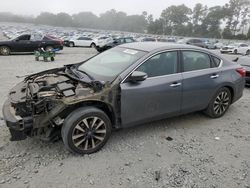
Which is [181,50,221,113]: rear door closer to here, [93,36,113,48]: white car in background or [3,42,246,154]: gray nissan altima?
[3,42,246,154]: gray nissan altima

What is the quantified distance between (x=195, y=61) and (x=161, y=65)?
31.2 inches

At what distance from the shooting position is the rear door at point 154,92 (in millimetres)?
3190

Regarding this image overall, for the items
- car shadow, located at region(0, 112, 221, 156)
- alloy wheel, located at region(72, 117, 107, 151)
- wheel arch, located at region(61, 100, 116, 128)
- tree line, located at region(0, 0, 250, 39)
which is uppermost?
tree line, located at region(0, 0, 250, 39)

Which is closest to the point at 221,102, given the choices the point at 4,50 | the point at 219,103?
the point at 219,103

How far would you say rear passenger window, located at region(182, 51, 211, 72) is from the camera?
377 cm

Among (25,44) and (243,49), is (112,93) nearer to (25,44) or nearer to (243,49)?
(25,44)

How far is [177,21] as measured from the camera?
3615 inches

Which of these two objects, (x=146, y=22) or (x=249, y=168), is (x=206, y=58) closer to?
(x=249, y=168)

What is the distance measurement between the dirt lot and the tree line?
66053 millimetres

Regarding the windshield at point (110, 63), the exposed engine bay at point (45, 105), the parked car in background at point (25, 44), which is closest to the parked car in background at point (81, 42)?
the parked car in background at point (25, 44)

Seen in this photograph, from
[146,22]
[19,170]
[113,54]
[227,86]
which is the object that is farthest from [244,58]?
[146,22]

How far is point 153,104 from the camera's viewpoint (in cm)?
342

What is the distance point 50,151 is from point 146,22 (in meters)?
114

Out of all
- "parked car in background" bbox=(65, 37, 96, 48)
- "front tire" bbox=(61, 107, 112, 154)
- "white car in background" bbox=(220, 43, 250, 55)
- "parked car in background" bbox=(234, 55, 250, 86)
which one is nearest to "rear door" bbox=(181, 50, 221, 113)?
"front tire" bbox=(61, 107, 112, 154)
